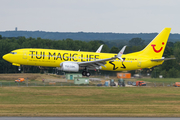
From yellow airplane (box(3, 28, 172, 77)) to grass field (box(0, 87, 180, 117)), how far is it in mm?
4389

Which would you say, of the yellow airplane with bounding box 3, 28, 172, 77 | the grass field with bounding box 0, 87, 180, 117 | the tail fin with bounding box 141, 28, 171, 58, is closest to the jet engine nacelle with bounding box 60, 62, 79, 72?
the yellow airplane with bounding box 3, 28, 172, 77

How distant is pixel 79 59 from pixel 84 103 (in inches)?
643

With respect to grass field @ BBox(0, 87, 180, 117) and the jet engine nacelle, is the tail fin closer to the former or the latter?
grass field @ BBox(0, 87, 180, 117)

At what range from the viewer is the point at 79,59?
53.9 metres

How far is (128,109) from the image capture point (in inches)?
1341

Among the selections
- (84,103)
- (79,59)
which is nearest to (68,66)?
(79,59)

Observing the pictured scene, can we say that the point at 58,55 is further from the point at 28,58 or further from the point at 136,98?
the point at 136,98

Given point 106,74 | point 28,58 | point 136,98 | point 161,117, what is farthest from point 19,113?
point 106,74

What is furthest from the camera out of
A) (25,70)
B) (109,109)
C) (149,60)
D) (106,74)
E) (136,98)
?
(25,70)

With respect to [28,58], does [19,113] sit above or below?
below

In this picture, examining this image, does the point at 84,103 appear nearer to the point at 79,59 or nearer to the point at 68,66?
the point at 68,66

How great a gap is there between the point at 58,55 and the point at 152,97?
16833 millimetres

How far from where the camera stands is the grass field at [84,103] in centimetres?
3148

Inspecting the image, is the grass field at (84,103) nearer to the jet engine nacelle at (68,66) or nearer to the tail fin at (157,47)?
the jet engine nacelle at (68,66)
